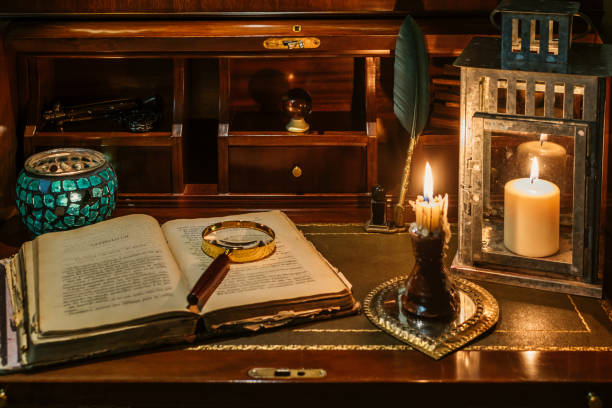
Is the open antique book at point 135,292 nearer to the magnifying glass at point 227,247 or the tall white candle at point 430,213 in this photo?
the magnifying glass at point 227,247

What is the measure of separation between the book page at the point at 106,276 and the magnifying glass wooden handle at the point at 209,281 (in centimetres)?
2

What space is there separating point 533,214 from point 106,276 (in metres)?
0.73

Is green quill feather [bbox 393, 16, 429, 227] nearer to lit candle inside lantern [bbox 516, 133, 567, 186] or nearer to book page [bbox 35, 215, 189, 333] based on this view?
lit candle inside lantern [bbox 516, 133, 567, 186]

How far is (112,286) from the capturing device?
4.28ft

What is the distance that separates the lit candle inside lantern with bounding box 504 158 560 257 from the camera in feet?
4.49

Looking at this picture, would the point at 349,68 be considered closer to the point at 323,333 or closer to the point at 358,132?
the point at 358,132

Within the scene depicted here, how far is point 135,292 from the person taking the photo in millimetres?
1273

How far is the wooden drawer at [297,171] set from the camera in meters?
1.89

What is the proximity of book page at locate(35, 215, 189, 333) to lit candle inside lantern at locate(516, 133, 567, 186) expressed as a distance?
602mm

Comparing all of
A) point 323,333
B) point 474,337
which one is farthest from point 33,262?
point 474,337

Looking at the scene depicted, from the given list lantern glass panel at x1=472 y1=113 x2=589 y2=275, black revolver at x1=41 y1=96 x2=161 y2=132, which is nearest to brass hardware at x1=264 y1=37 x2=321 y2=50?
black revolver at x1=41 y1=96 x2=161 y2=132

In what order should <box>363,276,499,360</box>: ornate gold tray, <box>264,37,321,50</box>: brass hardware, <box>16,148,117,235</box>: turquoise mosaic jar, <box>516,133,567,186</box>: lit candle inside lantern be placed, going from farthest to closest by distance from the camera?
<box>264,37,321,50</box>: brass hardware → <box>16,148,117,235</box>: turquoise mosaic jar → <box>516,133,567,186</box>: lit candle inside lantern → <box>363,276,499,360</box>: ornate gold tray

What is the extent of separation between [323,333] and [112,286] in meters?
0.35
